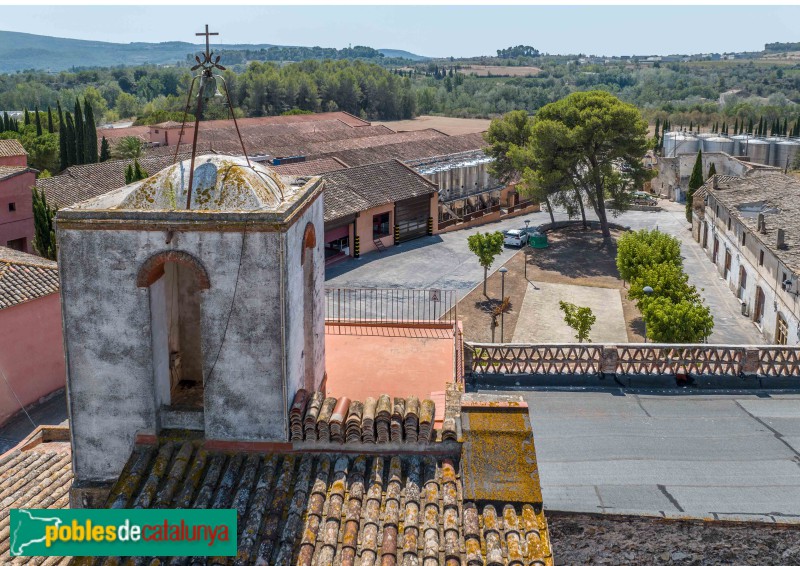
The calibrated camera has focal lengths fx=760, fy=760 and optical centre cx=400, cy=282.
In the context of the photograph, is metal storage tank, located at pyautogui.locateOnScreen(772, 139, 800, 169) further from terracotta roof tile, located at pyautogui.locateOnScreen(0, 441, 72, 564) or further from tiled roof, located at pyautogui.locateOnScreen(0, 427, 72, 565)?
terracotta roof tile, located at pyautogui.locateOnScreen(0, 441, 72, 564)

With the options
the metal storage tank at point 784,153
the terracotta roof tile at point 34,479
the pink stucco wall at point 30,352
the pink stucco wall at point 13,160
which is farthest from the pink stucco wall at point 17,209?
the metal storage tank at point 784,153

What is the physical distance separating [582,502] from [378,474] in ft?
18.4

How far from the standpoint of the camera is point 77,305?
9945 millimetres

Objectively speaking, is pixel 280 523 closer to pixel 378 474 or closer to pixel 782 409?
pixel 378 474

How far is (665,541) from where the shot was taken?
45.3ft

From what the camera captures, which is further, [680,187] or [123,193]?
[680,187]

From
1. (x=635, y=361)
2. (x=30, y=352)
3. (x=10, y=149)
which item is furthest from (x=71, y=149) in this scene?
(x=635, y=361)

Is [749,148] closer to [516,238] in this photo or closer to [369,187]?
[516,238]

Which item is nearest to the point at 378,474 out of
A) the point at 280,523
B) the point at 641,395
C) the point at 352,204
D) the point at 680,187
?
the point at 280,523

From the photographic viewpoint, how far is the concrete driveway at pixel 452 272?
3741cm

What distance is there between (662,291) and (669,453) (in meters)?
17.9

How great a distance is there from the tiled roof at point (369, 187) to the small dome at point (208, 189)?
31.6 metres

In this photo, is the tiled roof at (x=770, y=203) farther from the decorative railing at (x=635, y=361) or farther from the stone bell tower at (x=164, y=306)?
the stone bell tower at (x=164, y=306)

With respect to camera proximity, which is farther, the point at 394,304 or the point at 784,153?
the point at 784,153
